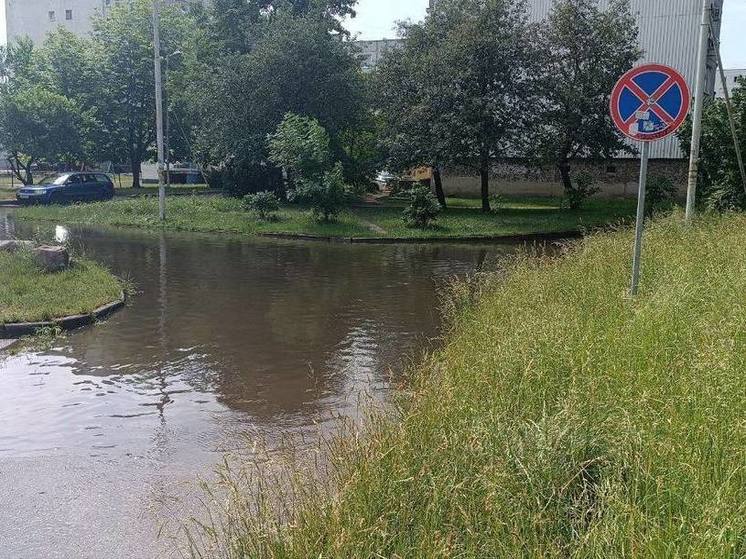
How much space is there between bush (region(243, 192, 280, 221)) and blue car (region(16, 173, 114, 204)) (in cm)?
986

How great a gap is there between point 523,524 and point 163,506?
278 cm

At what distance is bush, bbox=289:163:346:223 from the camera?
79.4ft

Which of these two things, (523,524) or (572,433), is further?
(572,433)

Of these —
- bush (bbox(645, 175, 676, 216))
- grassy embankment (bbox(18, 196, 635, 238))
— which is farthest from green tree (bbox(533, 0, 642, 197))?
grassy embankment (bbox(18, 196, 635, 238))

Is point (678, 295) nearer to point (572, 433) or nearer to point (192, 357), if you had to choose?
point (572, 433)

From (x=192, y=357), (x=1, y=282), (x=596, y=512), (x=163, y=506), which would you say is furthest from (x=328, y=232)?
(x=596, y=512)

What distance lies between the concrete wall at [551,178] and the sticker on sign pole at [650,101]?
27.0 m

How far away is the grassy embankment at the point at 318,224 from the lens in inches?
953

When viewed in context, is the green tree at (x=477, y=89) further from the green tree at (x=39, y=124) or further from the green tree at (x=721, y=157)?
the green tree at (x=39, y=124)

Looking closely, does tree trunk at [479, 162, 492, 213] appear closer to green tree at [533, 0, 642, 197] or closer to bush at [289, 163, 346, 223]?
green tree at [533, 0, 642, 197]

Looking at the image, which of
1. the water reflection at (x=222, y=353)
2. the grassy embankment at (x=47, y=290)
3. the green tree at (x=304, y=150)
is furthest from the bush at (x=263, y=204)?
the grassy embankment at (x=47, y=290)

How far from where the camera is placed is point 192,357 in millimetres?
8859

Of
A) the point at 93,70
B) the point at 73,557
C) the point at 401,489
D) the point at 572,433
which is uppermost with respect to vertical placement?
the point at 93,70

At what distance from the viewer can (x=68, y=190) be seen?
3092 cm
